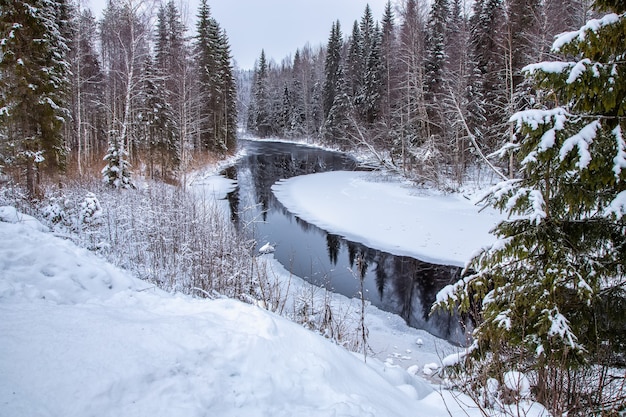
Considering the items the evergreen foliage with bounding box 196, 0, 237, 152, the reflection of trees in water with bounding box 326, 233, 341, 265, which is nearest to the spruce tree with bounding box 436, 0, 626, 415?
the reflection of trees in water with bounding box 326, 233, 341, 265

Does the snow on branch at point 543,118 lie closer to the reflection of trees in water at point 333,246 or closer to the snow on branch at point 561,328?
the snow on branch at point 561,328

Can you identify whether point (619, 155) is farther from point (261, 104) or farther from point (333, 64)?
point (261, 104)

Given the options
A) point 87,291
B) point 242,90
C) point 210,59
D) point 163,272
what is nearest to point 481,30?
point 210,59

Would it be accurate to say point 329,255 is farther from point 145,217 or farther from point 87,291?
point 87,291

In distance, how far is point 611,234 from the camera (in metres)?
3.08

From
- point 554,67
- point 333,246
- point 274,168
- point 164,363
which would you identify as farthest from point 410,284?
point 274,168

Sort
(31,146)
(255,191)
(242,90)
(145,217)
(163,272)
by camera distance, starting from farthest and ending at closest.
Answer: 1. (242,90)
2. (255,191)
3. (31,146)
4. (145,217)
5. (163,272)

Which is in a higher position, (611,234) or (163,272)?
(611,234)

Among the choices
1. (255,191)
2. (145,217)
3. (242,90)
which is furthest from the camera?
(242,90)

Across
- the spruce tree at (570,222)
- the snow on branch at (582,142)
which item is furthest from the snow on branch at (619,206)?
the snow on branch at (582,142)

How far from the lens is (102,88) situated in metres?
23.3

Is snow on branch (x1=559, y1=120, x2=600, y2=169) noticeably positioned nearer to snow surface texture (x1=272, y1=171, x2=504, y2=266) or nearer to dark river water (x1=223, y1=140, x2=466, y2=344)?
dark river water (x1=223, y1=140, x2=466, y2=344)

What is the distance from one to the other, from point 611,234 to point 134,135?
22895 mm

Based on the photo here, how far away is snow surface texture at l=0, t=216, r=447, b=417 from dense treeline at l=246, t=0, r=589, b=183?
7.97 meters
